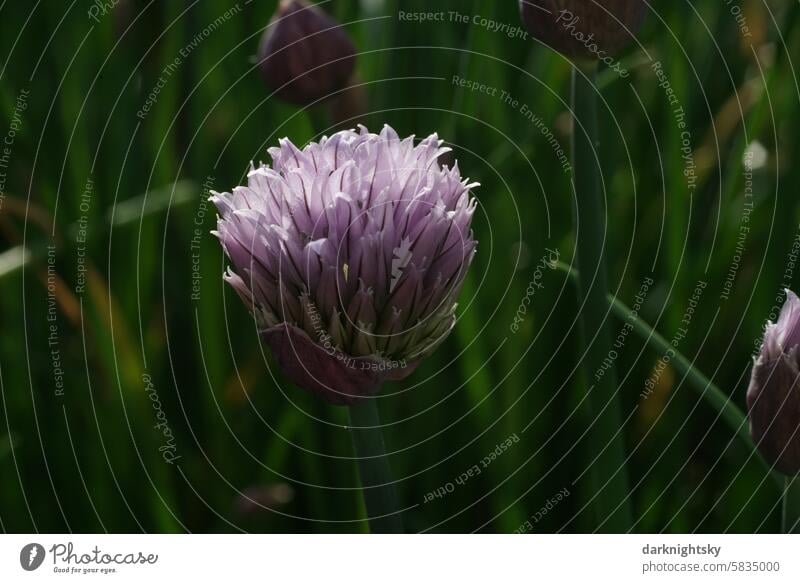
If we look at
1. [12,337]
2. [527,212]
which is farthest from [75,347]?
[527,212]

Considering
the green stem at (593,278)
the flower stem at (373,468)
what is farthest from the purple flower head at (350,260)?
the green stem at (593,278)

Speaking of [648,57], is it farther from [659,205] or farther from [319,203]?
[319,203]

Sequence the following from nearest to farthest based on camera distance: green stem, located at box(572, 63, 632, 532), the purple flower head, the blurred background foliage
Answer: the purple flower head
green stem, located at box(572, 63, 632, 532)
the blurred background foliage
